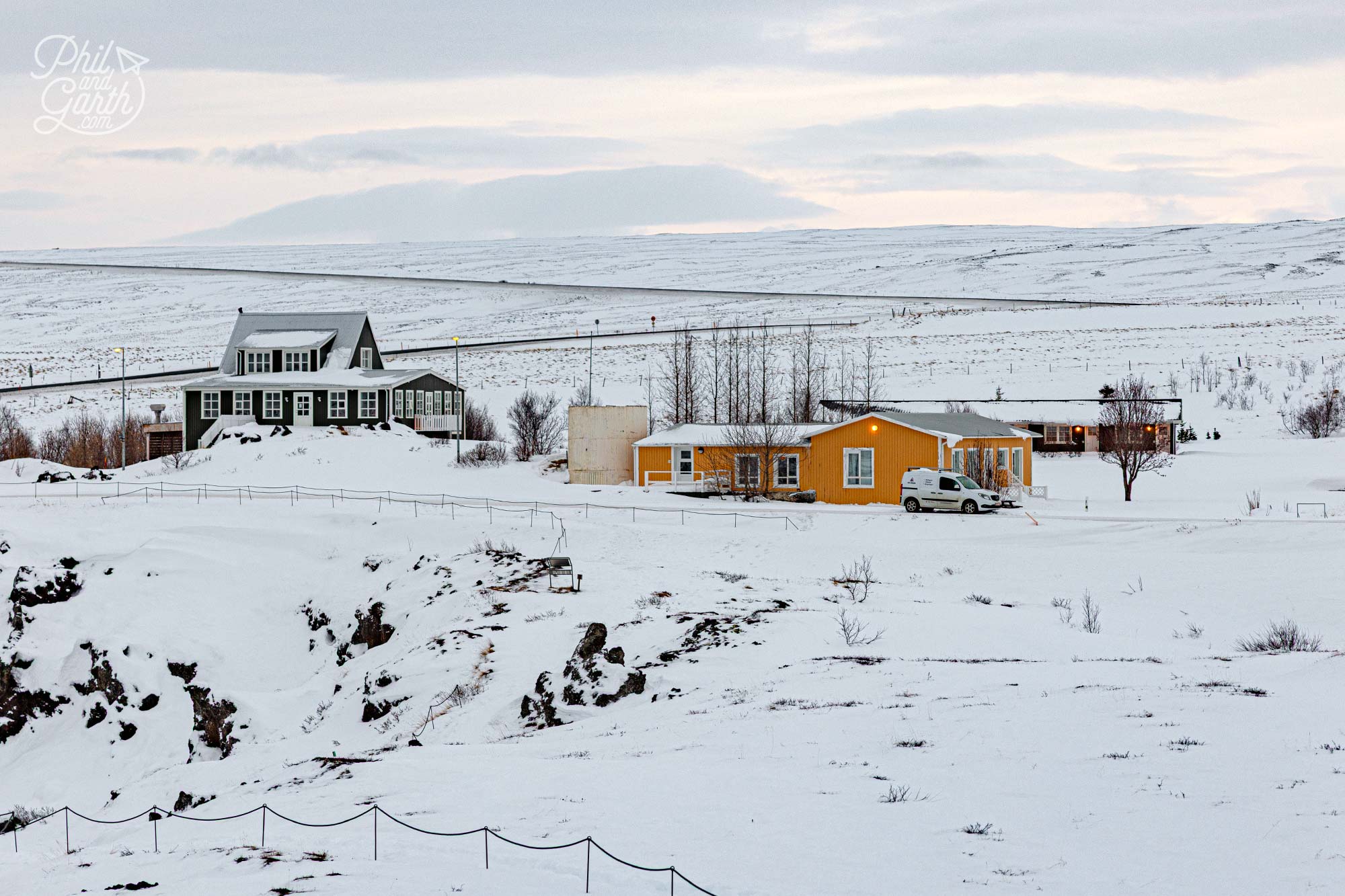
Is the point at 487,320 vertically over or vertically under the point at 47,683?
over

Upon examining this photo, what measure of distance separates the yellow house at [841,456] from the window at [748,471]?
0.04 meters

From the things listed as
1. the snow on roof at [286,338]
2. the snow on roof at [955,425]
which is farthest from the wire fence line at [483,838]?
the snow on roof at [286,338]

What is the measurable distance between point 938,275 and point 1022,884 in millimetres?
155197

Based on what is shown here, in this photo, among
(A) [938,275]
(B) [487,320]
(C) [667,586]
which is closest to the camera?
(C) [667,586]

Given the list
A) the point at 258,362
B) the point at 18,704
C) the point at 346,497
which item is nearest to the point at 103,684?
the point at 18,704

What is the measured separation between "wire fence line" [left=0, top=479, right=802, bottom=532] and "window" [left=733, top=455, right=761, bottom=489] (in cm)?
473

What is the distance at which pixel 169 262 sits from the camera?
19312 centimetres

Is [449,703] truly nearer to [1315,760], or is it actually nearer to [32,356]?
[1315,760]

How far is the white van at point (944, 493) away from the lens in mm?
40625

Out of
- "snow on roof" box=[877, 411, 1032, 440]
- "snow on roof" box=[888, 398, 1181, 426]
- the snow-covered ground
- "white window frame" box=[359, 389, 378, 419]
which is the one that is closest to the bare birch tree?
"snow on roof" box=[888, 398, 1181, 426]

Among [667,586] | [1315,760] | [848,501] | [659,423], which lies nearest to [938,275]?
[659,423]

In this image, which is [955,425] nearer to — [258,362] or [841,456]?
[841,456]

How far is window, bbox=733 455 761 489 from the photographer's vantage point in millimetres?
45281

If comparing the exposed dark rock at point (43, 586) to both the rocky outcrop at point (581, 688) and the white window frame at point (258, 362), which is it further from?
the white window frame at point (258, 362)
